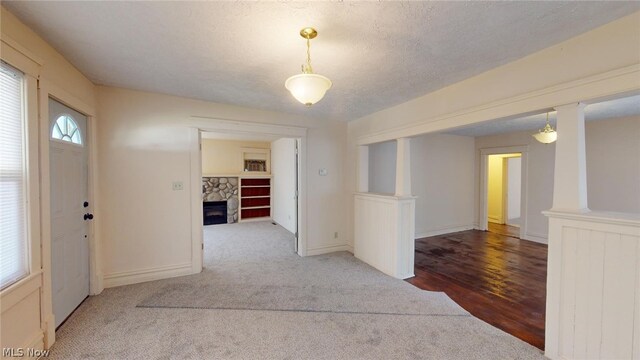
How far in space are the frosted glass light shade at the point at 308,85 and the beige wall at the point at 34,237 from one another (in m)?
1.79

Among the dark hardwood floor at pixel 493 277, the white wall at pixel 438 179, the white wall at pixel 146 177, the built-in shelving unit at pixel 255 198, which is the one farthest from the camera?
the built-in shelving unit at pixel 255 198

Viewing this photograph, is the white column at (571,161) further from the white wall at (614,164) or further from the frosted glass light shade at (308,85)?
the white wall at (614,164)

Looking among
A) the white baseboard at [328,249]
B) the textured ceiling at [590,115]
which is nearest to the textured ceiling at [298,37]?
the textured ceiling at [590,115]

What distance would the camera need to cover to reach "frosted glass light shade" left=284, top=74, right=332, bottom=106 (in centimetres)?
159

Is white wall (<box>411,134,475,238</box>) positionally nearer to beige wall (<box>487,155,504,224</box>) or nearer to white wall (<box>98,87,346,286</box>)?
beige wall (<box>487,155,504,224</box>)

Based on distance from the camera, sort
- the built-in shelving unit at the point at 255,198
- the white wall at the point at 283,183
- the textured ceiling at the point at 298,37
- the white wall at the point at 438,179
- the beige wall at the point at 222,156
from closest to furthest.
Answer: the textured ceiling at the point at 298,37 → the white wall at the point at 438,179 → the white wall at the point at 283,183 → the beige wall at the point at 222,156 → the built-in shelving unit at the point at 255,198

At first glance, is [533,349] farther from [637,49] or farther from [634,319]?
[637,49]

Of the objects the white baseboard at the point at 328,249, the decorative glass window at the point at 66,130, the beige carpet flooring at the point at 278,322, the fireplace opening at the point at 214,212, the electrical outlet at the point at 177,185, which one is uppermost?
the decorative glass window at the point at 66,130

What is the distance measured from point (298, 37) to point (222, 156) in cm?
608

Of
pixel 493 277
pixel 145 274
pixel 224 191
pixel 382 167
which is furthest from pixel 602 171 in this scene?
pixel 224 191

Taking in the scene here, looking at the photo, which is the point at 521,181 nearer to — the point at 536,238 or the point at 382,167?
the point at 536,238

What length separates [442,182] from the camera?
5773 mm

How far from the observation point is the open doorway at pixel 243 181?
6.85 meters

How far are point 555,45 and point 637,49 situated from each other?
442 millimetres
